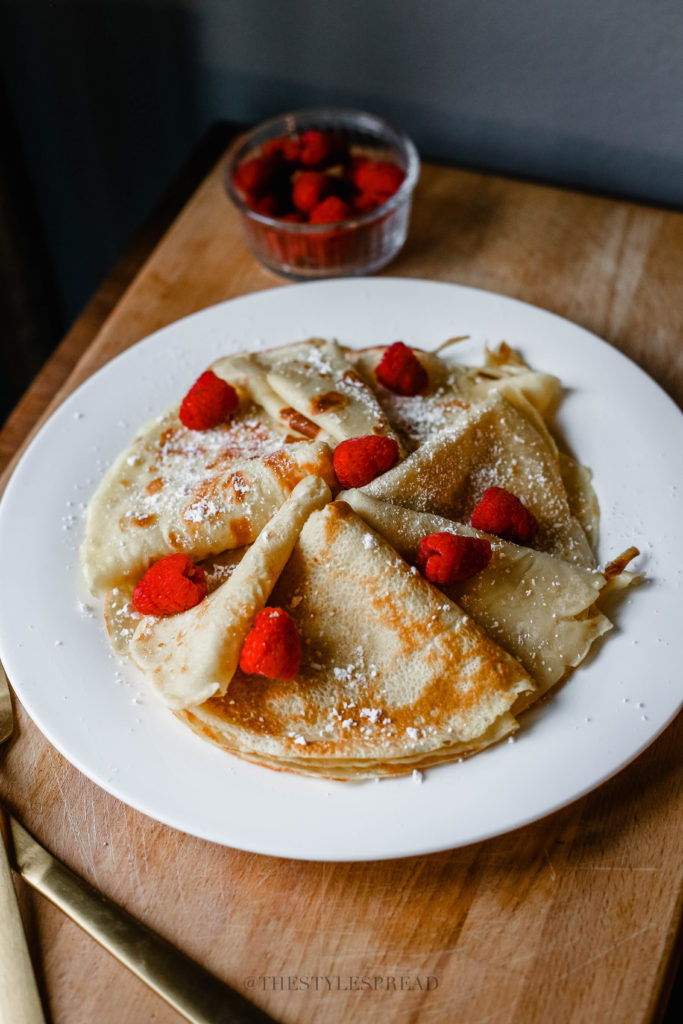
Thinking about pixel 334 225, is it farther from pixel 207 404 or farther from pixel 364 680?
pixel 364 680

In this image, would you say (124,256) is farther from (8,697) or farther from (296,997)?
(296,997)

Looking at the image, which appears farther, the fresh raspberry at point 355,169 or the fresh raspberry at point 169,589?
the fresh raspberry at point 355,169

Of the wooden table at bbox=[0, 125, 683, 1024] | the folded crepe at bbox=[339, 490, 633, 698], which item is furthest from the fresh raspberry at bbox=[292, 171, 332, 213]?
the wooden table at bbox=[0, 125, 683, 1024]

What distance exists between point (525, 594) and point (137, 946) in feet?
2.51

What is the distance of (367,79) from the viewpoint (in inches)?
96.5

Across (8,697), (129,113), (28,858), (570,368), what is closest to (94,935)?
A: (28,858)

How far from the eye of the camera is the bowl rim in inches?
79.8

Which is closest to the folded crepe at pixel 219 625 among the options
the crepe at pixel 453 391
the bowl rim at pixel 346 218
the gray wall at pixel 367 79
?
the crepe at pixel 453 391

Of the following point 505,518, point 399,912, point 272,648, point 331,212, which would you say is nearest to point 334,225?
point 331,212

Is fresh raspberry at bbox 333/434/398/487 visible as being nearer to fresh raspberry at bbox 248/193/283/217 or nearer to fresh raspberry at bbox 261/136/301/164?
fresh raspberry at bbox 248/193/283/217

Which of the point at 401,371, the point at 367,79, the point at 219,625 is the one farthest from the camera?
the point at 367,79

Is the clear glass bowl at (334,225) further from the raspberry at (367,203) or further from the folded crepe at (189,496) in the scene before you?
the folded crepe at (189,496)

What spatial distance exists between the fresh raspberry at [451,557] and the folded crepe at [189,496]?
0.26 metres

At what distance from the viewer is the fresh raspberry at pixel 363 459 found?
5.07 ft
